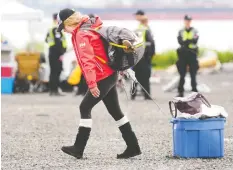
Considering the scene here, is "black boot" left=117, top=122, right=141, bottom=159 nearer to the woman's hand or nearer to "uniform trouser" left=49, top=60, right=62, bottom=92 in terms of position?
the woman's hand

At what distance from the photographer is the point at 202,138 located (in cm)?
889

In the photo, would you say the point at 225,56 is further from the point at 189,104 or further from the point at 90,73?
the point at 90,73

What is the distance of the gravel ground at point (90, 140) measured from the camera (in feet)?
28.3

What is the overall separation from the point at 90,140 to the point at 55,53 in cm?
1089

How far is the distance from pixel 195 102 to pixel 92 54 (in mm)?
1191

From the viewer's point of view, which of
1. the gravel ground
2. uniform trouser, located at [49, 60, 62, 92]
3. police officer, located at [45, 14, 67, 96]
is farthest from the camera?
uniform trouser, located at [49, 60, 62, 92]

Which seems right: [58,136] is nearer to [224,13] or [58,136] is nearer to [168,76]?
[168,76]

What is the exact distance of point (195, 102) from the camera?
29.7 ft

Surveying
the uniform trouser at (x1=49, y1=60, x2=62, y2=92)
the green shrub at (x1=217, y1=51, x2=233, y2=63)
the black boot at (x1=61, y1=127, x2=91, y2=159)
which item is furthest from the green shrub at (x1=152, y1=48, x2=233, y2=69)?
the black boot at (x1=61, y1=127, x2=91, y2=159)

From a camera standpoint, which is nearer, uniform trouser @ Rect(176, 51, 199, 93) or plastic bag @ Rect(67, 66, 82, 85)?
uniform trouser @ Rect(176, 51, 199, 93)

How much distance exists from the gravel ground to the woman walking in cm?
19

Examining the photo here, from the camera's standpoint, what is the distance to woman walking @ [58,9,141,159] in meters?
8.73

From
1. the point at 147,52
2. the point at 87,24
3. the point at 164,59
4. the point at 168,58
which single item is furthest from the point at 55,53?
the point at 168,58

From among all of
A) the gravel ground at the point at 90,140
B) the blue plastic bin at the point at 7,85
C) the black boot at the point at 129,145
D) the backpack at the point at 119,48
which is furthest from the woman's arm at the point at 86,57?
the blue plastic bin at the point at 7,85
